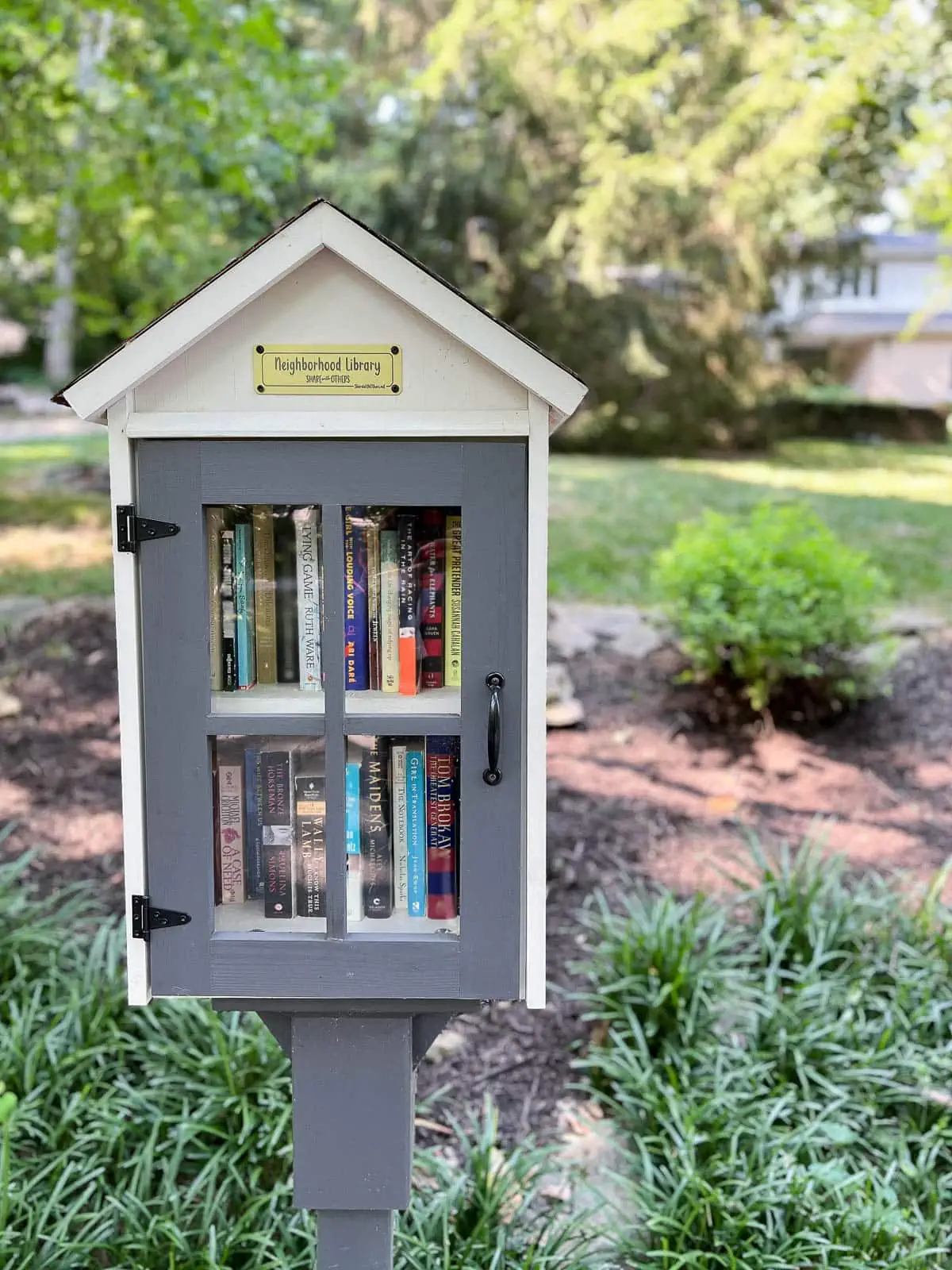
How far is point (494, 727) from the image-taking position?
151 cm

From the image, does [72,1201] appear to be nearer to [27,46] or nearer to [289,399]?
[289,399]

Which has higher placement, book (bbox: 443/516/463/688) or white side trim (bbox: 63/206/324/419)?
white side trim (bbox: 63/206/324/419)

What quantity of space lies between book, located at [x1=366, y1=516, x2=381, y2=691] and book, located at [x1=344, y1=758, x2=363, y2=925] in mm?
135

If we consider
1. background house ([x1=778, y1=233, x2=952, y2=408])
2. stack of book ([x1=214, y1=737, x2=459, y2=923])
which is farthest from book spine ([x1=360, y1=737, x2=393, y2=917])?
background house ([x1=778, y1=233, x2=952, y2=408])

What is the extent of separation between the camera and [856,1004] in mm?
2873

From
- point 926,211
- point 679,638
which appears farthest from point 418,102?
point 679,638

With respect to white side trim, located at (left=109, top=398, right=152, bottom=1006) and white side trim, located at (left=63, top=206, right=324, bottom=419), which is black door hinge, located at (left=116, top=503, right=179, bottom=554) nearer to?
white side trim, located at (left=109, top=398, right=152, bottom=1006)

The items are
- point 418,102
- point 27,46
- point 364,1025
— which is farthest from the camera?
point 418,102

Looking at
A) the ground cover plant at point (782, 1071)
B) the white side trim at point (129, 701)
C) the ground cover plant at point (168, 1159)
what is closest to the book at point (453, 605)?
the white side trim at point (129, 701)

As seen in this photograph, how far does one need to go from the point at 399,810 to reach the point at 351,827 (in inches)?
2.9

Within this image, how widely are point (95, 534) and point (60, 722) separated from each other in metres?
3.39

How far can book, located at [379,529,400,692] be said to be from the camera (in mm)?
1599

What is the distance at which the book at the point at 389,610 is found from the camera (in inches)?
62.9

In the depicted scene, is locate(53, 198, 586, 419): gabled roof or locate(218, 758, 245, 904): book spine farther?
locate(218, 758, 245, 904): book spine
